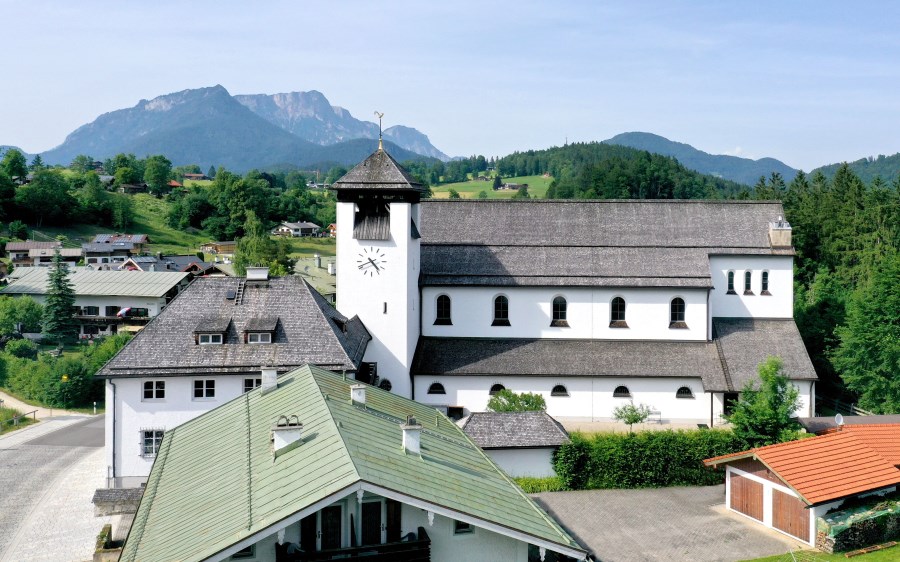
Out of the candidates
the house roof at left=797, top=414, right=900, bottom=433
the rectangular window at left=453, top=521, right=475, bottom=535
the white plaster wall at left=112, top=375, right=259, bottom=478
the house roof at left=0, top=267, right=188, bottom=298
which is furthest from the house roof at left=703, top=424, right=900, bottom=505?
the house roof at left=0, top=267, right=188, bottom=298

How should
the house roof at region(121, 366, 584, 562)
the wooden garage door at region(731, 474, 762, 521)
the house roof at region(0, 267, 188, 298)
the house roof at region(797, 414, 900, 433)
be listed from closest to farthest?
the house roof at region(121, 366, 584, 562), the wooden garage door at region(731, 474, 762, 521), the house roof at region(797, 414, 900, 433), the house roof at region(0, 267, 188, 298)

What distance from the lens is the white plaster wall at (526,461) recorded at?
1286 inches

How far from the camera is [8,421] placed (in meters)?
46.7

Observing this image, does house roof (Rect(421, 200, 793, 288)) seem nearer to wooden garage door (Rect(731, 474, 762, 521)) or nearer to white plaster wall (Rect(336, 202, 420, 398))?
white plaster wall (Rect(336, 202, 420, 398))

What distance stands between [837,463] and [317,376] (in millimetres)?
16976

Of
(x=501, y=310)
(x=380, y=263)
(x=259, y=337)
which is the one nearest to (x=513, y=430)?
(x=501, y=310)

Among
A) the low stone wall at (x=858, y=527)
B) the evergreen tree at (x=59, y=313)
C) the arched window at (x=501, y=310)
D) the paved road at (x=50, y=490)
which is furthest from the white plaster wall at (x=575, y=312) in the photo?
the evergreen tree at (x=59, y=313)

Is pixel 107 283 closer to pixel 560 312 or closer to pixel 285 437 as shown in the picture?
pixel 560 312

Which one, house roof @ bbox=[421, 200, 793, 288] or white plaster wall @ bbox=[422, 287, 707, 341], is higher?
house roof @ bbox=[421, 200, 793, 288]

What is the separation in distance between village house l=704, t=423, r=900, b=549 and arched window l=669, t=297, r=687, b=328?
36.0ft

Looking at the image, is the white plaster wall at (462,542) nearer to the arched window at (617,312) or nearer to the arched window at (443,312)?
the arched window at (443,312)

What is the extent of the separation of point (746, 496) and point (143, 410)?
21.4 m

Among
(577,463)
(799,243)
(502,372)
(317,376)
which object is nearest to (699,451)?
(577,463)

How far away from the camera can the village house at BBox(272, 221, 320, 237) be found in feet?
431
